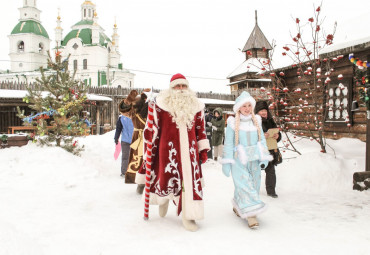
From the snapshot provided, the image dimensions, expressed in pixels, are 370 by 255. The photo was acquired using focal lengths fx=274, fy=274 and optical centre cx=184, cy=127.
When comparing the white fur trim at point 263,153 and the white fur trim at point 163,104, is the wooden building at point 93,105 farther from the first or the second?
the white fur trim at point 263,153

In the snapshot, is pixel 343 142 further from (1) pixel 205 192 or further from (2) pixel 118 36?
(2) pixel 118 36

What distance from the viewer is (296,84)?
34.0 feet

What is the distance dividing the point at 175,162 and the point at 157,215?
967 mm

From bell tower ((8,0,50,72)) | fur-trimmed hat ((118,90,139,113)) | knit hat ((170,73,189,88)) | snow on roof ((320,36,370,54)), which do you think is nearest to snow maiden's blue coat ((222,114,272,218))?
knit hat ((170,73,189,88))

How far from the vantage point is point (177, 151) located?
360 centimetres

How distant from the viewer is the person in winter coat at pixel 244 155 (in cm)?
370

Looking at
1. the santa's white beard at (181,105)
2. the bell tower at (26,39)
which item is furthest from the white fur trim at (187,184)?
the bell tower at (26,39)

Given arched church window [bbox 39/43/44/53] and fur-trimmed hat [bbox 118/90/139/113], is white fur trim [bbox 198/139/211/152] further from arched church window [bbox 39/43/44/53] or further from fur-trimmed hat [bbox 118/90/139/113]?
arched church window [bbox 39/43/44/53]

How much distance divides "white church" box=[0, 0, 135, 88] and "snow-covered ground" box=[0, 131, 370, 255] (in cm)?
4095

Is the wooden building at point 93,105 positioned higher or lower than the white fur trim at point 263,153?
higher

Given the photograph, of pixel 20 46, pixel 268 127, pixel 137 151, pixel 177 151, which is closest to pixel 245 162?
pixel 177 151

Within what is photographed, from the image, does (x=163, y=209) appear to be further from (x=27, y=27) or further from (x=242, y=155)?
(x=27, y=27)

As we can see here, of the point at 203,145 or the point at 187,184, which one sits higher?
the point at 203,145

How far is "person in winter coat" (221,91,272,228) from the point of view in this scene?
3695 mm
